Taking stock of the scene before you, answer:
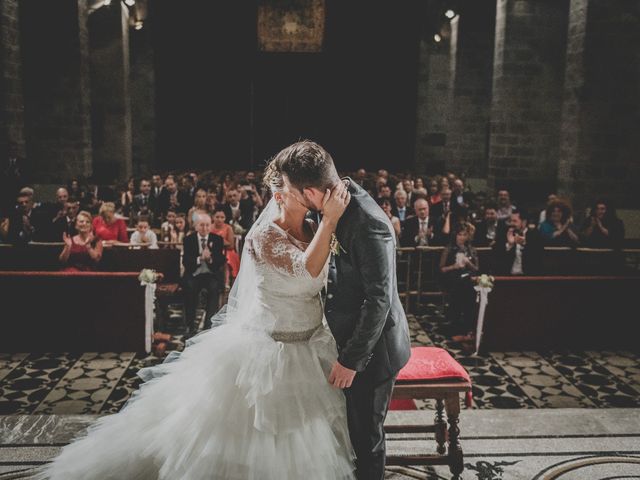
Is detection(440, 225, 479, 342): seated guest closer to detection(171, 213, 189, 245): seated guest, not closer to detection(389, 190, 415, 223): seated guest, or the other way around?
detection(389, 190, 415, 223): seated guest

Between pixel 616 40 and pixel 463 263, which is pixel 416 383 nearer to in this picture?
pixel 463 263

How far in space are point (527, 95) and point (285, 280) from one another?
11.7 meters

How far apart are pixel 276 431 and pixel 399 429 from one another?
1177 mm

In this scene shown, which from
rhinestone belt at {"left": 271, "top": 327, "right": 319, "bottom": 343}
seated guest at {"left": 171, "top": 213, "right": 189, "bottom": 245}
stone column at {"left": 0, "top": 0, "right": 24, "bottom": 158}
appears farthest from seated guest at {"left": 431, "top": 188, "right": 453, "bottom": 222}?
stone column at {"left": 0, "top": 0, "right": 24, "bottom": 158}

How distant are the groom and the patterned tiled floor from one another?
7.59ft

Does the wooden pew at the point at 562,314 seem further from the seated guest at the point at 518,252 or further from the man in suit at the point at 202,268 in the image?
the man in suit at the point at 202,268

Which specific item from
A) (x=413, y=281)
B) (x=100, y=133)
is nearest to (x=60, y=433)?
(x=413, y=281)

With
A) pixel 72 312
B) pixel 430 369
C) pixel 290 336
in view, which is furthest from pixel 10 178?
pixel 430 369

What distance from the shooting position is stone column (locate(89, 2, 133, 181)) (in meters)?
14.9

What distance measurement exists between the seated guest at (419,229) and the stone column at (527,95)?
5685 mm

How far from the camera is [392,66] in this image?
66.8ft

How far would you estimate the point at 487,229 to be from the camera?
868cm

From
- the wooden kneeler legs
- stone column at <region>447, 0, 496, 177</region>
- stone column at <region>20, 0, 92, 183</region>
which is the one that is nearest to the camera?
the wooden kneeler legs

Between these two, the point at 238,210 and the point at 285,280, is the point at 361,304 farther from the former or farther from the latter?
the point at 238,210
